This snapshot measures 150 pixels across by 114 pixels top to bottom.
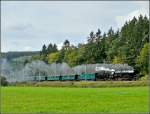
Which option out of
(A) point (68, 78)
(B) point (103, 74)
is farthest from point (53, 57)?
(B) point (103, 74)

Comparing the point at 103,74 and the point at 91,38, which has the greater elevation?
the point at 91,38

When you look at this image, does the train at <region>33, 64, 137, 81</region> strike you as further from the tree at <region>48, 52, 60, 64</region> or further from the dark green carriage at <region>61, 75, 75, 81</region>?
the tree at <region>48, 52, 60, 64</region>

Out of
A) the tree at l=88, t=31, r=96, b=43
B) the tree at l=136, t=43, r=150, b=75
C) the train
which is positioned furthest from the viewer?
the tree at l=88, t=31, r=96, b=43

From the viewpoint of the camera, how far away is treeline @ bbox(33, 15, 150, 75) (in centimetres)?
10794

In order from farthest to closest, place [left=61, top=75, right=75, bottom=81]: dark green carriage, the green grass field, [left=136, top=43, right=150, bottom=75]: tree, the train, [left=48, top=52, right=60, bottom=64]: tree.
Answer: [left=48, top=52, right=60, bottom=64]: tree < [left=61, top=75, right=75, bottom=81]: dark green carriage < [left=136, top=43, right=150, bottom=75]: tree < the train < the green grass field

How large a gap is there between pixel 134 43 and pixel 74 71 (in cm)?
1543

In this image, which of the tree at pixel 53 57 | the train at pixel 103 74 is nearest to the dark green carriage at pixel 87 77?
the train at pixel 103 74

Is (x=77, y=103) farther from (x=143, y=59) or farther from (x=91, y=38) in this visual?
(x=91, y=38)

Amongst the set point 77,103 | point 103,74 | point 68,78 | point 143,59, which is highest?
point 143,59

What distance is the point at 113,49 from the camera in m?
117

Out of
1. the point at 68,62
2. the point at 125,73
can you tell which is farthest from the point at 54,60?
the point at 125,73

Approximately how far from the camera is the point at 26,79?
116 metres

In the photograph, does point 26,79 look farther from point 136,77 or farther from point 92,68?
point 136,77

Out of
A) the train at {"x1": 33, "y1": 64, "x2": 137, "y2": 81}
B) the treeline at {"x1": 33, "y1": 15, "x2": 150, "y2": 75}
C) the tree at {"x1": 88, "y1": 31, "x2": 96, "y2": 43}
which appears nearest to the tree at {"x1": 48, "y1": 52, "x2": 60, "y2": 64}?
the treeline at {"x1": 33, "y1": 15, "x2": 150, "y2": 75}
